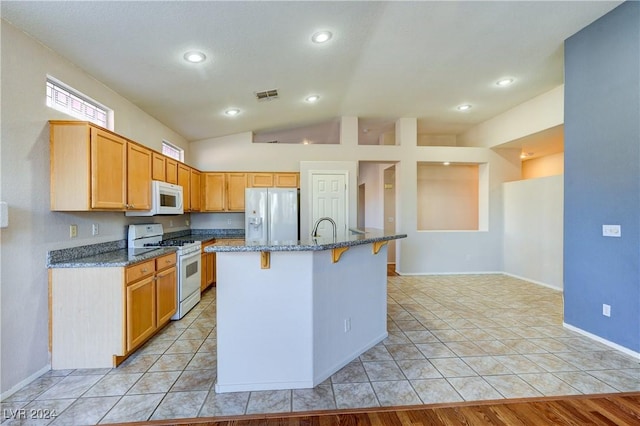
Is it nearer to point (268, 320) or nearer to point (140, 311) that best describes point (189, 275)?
point (140, 311)

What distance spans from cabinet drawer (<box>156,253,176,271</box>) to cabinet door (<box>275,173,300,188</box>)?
2.52m

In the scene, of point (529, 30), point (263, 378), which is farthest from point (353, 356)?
point (529, 30)

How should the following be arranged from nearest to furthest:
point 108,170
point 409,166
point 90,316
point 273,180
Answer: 1. point 90,316
2. point 108,170
3. point 273,180
4. point 409,166

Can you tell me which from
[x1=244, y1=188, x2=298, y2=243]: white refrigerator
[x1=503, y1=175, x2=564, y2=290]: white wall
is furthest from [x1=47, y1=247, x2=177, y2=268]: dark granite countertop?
[x1=503, y1=175, x2=564, y2=290]: white wall

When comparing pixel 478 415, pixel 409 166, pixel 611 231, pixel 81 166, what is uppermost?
pixel 409 166

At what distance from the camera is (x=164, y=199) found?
11.8 ft

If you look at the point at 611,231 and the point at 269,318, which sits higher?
the point at 611,231

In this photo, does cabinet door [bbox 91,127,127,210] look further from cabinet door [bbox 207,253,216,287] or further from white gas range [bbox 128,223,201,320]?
cabinet door [bbox 207,253,216,287]

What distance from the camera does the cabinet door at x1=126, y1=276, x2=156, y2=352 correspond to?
2.45 meters

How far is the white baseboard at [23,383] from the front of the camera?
1971 mm

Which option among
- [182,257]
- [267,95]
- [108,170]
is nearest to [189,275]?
[182,257]

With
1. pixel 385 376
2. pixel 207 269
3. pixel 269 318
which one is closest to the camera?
pixel 269 318

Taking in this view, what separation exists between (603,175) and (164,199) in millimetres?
4887

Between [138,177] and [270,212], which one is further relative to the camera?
[270,212]
